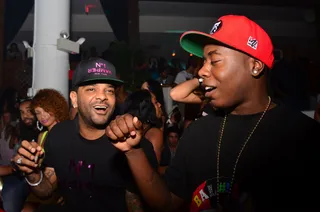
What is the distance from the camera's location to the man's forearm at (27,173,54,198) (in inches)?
103

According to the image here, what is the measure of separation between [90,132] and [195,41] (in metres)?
1.31

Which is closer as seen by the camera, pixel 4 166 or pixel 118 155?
pixel 118 155

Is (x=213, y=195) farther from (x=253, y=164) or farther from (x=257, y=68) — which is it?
(x=257, y=68)

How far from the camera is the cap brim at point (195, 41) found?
1840 millimetres

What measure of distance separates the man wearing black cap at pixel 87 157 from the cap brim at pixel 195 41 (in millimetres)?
991

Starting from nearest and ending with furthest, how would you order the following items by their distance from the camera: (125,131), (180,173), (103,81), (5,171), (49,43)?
(125,131) < (180,173) < (103,81) < (5,171) < (49,43)

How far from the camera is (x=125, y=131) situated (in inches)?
59.5

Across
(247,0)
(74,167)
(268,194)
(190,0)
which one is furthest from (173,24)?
(268,194)

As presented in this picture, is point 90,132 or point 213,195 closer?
point 213,195

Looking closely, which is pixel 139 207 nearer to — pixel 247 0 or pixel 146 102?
pixel 146 102

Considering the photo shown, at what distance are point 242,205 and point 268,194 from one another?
0.74ft

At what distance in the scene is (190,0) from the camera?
14.0 meters

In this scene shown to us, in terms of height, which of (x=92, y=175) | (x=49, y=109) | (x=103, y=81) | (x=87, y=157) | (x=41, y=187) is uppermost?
(x=103, y=81)

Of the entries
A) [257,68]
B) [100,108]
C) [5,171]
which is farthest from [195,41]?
[5,171]
